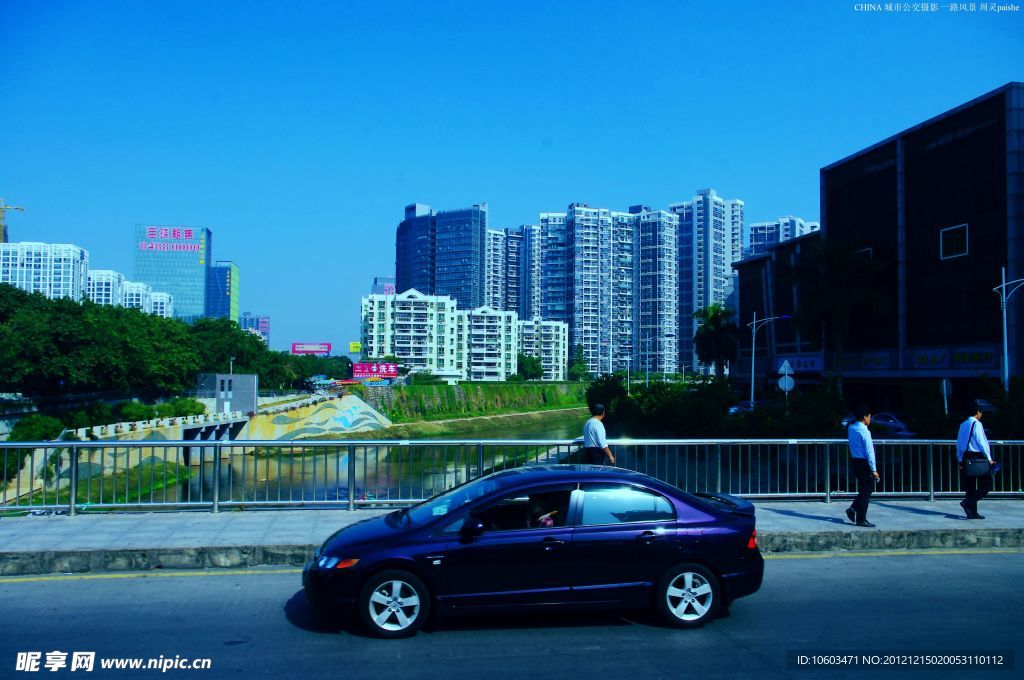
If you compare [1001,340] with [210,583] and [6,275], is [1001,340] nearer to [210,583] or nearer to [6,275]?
[210,583]

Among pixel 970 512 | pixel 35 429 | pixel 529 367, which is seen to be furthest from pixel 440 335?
pixel 970 512

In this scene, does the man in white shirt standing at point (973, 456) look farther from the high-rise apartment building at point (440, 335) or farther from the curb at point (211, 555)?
the high-rise apartment building at point (440, 335)

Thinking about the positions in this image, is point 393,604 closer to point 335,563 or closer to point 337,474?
point 335,563

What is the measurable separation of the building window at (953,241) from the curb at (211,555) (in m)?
38.8

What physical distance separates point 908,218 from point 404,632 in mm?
48717

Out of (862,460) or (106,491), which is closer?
(862,460)

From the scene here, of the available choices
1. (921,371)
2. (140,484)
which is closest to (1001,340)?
(921,371)

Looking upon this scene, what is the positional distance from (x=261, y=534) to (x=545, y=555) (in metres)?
4.54

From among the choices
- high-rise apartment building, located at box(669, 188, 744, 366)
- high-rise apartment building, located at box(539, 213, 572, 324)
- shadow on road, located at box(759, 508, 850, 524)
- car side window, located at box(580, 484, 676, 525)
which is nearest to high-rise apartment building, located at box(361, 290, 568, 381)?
high-rise apartment building, located at box(539, 213, 572, 324)

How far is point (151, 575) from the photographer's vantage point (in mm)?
8102

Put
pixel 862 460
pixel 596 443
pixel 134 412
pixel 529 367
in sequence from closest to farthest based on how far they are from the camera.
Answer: pixel 862 460
pixel 596 443
pixel 134 412
pixel 529 367

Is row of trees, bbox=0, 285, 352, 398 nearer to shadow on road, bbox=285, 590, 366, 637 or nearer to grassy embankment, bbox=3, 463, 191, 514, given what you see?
grassy embankment, bbox=3, 463, 191, 514

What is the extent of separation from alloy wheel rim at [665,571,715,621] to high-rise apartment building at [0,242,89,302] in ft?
603

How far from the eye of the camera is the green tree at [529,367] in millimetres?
153375
